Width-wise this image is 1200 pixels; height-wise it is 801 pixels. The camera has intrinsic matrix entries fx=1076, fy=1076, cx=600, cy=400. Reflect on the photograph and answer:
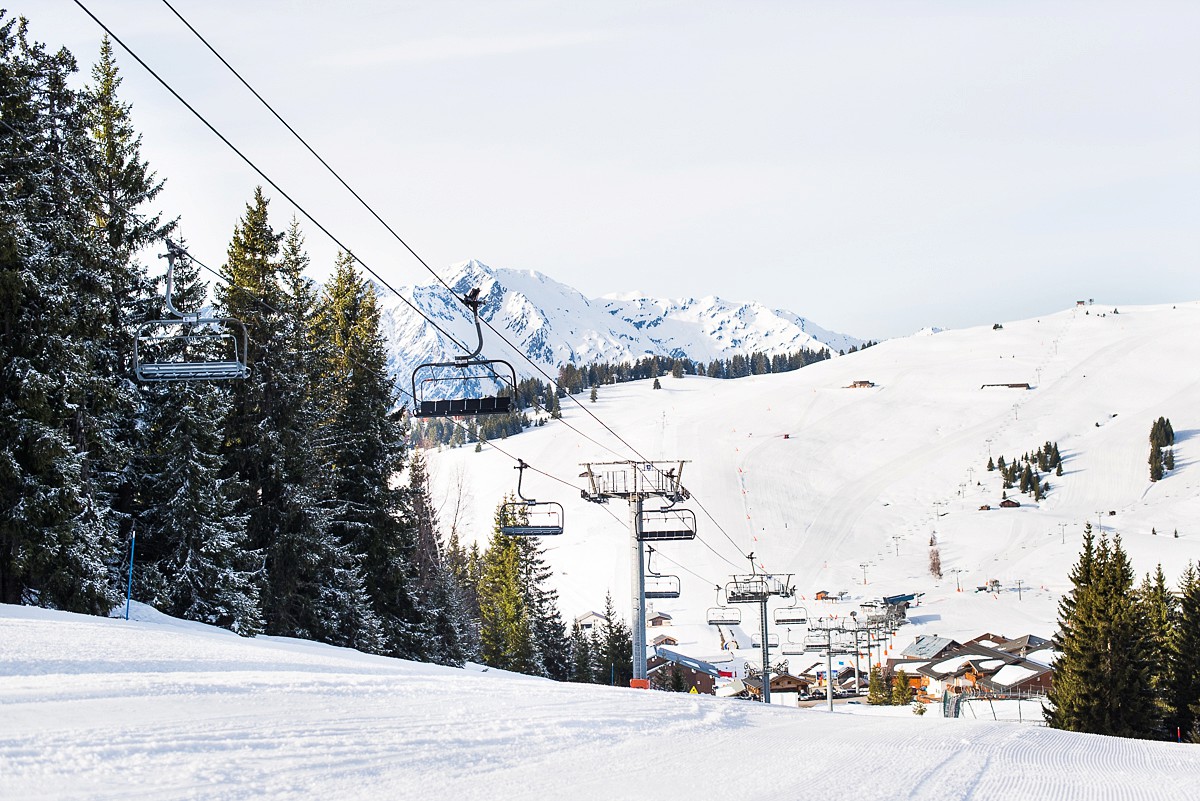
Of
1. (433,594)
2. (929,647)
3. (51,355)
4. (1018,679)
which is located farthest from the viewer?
(929,647)

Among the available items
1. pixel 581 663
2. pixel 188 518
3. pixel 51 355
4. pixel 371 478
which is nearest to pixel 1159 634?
pixel 371 478

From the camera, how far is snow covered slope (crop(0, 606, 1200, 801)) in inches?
253

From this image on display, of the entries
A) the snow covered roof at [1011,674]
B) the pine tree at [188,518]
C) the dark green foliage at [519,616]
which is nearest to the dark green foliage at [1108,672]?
the pine tree at [188,518]

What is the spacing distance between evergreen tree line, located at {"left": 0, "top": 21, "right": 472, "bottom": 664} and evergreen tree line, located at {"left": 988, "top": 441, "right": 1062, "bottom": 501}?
119677mm

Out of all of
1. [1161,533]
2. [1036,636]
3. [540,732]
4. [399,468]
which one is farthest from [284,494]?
[1161,533]

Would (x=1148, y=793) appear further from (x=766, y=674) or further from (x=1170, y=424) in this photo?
(x=1170, y=424)

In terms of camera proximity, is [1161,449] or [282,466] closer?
[282,466]

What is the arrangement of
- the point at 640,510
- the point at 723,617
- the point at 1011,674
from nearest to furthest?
1. the point at 640,510
2. the point at 723,617
3. the point at 1011,674

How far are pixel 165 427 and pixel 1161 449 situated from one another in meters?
149

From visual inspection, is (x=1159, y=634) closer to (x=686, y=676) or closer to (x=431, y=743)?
(x=431, y=743)

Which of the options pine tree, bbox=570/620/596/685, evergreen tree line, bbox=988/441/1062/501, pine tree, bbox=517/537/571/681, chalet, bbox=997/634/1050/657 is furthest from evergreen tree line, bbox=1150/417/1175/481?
pine tree, bbox=517/537/571/681

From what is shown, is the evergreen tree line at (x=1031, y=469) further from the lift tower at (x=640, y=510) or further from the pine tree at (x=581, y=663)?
the lift tower at (x=640, y=510)

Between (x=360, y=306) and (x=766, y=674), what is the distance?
21.2 m

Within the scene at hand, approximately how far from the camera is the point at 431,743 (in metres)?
7.96
